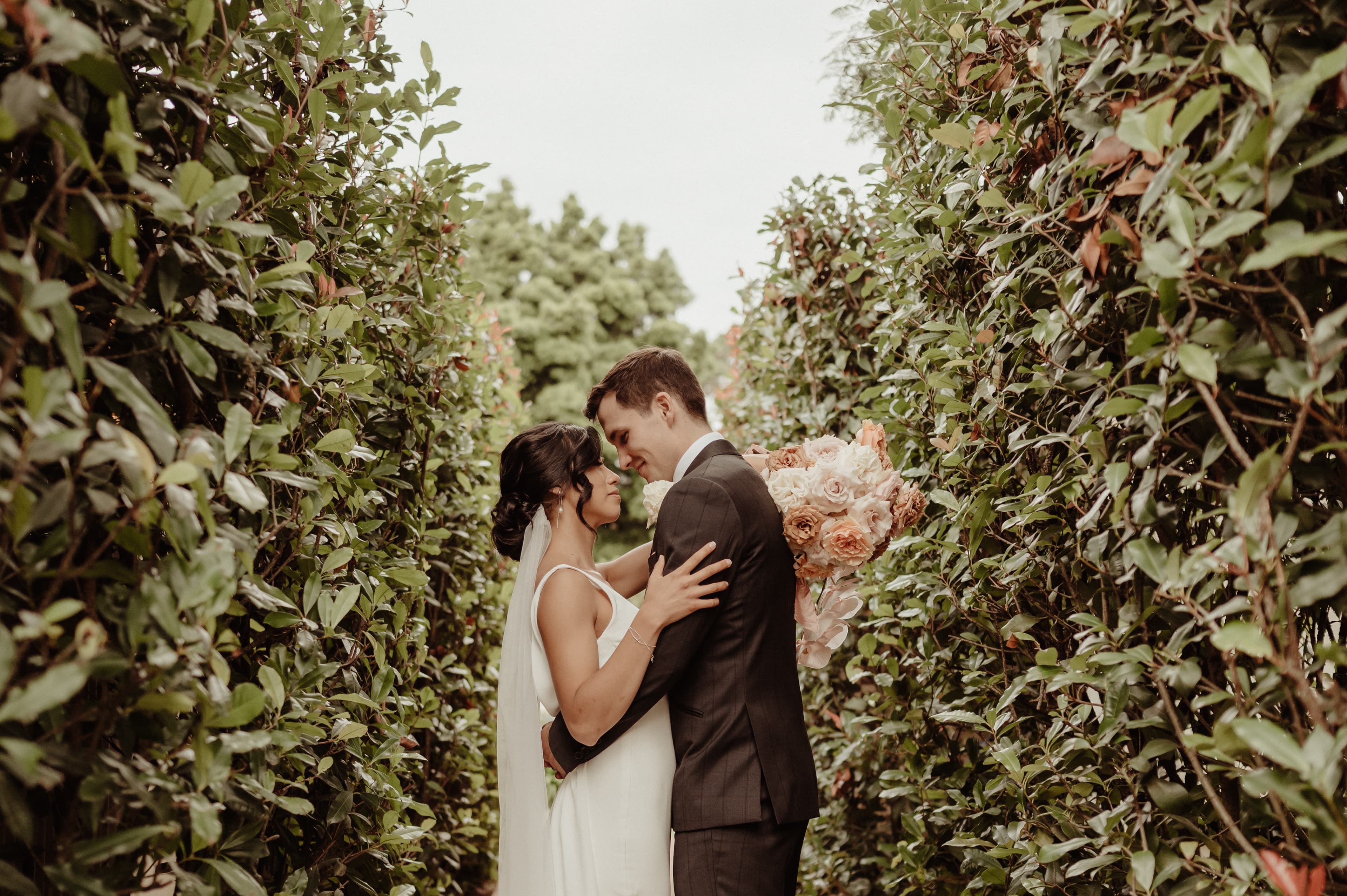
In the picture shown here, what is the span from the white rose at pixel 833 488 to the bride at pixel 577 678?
1.04 ft

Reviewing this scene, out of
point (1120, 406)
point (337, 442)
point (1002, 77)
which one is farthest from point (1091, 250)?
point (337, 442)

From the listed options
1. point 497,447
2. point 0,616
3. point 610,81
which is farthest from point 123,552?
point 610,81

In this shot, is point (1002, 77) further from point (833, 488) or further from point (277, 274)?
point (277, 274)

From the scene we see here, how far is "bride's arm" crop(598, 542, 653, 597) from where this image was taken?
10.7ft

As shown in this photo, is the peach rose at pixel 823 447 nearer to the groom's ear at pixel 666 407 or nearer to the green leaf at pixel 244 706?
the groom's ear at pixel 666 407

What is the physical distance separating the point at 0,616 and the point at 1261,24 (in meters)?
1.86

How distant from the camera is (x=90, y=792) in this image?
3.46 feet

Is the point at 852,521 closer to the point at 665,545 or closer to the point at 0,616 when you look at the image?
the point at 665,545

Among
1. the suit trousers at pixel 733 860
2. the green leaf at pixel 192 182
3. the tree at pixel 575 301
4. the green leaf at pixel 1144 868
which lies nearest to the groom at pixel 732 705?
the suit trousers at pixel 733 860

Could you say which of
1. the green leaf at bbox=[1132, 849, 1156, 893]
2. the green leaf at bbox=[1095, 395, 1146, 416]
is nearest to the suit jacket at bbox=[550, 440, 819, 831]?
the green leaf at bbox=[1132, 849, 1156, 893]

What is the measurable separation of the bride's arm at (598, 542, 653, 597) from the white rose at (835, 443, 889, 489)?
1.05 m

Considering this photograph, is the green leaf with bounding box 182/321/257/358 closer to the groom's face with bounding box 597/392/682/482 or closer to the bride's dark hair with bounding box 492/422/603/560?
the groom's face with bounding box 597/392/682/482

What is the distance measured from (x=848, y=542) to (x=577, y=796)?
3.66 ft

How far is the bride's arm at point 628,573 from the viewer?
3.26 m
